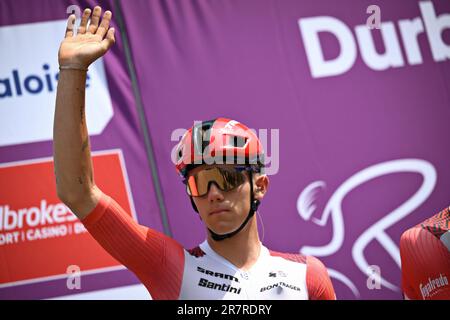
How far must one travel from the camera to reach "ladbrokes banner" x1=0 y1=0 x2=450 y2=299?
6.13 m

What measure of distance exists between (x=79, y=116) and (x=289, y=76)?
382 cm

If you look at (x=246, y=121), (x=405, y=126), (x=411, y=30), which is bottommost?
(x=405, y=126)

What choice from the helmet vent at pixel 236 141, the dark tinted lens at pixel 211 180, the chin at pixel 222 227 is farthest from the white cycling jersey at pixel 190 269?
the helmet vent at pixel 236 141

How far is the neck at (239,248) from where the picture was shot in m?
3.41

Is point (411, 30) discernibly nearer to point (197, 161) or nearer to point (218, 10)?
point (218, 10)

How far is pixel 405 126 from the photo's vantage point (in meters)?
6.61

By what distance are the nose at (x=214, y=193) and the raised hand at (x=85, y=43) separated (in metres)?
0.77

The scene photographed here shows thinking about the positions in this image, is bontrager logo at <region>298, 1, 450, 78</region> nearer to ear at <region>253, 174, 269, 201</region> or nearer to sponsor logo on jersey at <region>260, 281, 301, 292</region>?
ear at <region>253, 174, 269, 201</region>

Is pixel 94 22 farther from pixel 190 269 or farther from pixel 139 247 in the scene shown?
pixel 190 269

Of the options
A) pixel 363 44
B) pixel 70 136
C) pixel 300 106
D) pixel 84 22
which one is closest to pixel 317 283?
pixel 70 136

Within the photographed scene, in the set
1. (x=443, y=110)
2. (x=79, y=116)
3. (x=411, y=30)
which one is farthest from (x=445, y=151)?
(x=79, y=116)

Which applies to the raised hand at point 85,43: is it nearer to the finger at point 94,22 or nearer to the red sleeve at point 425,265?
the finger at point 94,22
